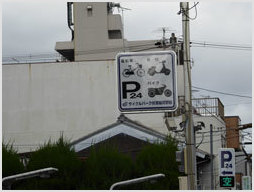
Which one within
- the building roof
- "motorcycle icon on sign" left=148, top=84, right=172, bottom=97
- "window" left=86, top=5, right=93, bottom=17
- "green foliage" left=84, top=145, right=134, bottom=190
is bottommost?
"green foliage" left=84, top=145, right=134, bottom=190

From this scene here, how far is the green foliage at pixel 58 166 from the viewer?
25891 mm

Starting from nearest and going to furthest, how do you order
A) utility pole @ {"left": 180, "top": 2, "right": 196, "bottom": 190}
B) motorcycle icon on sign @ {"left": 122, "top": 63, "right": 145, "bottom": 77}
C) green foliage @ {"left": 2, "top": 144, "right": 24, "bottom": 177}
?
motorcycle icon on sign @ {"left": 122, "top": 63, "right": 145, "bottom": 77} < utility pole @ {"left": 180, "top": 2, "right": 196, "bottom": 190} < green foliage @ {"left": 2, "top": 144, "right": 24, "bottom": 177}

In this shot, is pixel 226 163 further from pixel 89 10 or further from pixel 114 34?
pixel 114 34

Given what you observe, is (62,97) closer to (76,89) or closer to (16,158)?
(76,89)

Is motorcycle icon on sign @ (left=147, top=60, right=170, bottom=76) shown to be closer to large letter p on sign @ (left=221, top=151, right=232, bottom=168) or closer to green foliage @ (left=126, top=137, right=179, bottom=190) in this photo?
large letter p on sign @ (left=221, top=151, right=232, bottom=168)

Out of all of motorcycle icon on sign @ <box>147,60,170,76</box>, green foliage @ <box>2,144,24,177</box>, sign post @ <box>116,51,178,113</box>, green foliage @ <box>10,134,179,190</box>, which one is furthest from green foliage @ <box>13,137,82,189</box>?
motorcycle icon on sign @ <box>147,60,170,76</box>

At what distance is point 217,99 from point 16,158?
2556 cm

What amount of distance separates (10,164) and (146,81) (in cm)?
1484

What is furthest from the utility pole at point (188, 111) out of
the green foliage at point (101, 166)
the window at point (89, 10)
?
the window at point (89, 10)

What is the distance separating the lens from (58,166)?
26.2 m

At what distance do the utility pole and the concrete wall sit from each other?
2835 cm

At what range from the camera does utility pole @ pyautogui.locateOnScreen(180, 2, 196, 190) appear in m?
16.1

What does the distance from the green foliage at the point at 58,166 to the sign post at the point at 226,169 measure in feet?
23.0

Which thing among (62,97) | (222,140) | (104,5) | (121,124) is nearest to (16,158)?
(121,124)
